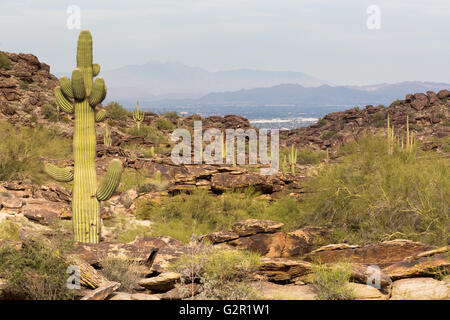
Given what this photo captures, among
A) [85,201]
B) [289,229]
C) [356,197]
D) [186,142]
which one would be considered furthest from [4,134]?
[186,142]

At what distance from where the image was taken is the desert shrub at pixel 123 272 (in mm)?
6793

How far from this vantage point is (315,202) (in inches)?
468

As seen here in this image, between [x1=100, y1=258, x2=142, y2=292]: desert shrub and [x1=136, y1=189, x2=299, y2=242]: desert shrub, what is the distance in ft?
16.2

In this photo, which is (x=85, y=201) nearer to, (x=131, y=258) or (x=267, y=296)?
(x=131, y=258)

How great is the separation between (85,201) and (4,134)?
27.6 ft

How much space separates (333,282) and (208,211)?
749 cm

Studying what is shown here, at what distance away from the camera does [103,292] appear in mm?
6023

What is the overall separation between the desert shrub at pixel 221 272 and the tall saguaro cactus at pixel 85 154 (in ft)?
11.0

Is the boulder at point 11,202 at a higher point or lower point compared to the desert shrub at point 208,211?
higher

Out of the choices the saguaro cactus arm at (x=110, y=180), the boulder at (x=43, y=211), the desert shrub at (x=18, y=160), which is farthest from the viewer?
the desert shrub at (x=18, y=160)

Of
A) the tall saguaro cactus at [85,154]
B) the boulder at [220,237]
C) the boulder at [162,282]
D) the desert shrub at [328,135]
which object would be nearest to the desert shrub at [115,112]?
the desert shrub at [328,135]

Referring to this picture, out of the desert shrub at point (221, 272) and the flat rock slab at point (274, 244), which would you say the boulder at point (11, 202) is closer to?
the flat rock slab at point (274, 244)

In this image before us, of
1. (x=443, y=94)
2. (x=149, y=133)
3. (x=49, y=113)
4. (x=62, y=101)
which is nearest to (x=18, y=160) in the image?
(x=62, y=101)

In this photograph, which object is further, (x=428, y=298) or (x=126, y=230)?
(x=126, y=230)
